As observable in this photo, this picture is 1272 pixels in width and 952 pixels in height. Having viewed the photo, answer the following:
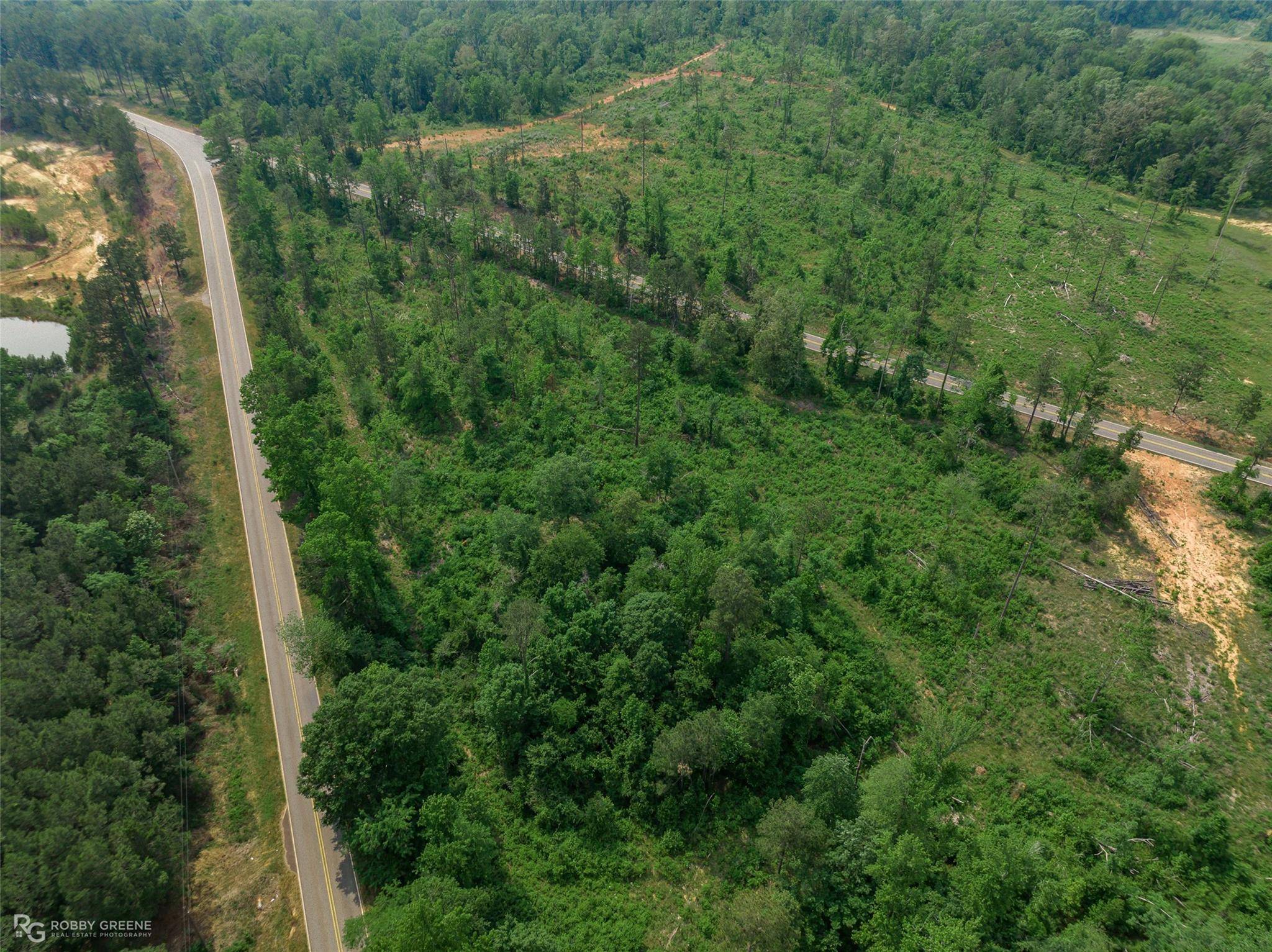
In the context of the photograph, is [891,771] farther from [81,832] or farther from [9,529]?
[9,529]

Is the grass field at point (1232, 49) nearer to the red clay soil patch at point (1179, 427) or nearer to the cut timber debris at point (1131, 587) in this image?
the red clay soil patch at point (1179, 427)

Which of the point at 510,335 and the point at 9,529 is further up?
the point at 510,335

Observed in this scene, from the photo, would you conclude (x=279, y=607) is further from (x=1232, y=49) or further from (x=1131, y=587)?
(x=1232, y=49)

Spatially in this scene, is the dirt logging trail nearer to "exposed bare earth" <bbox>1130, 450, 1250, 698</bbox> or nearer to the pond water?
the pond water

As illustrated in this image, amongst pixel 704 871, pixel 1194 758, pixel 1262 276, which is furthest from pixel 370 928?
pixel 1262 276

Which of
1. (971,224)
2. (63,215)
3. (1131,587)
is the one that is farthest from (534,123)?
(1131,587)

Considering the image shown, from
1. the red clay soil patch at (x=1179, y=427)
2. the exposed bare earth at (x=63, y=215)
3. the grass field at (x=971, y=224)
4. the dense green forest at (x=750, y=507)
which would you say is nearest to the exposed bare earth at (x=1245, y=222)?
the grass field at (x=971, y=224)

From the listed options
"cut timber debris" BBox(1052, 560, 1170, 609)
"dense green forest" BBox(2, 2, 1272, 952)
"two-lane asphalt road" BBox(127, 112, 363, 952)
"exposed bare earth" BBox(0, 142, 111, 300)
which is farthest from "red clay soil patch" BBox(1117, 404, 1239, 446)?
"exposed bare earth" BBox(0, 142, 111, 300)
